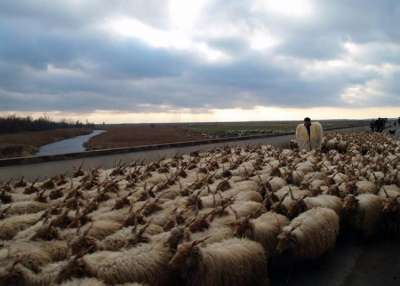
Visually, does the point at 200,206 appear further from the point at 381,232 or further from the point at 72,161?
the point at 72,161

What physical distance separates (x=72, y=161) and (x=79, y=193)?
5623 mm

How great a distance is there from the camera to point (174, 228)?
18.4 feet

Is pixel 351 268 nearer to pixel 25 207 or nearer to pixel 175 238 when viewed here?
pixel 175 238

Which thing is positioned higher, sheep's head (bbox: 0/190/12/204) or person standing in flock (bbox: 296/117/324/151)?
person standing in flock (bbox: 296/117/324/151)

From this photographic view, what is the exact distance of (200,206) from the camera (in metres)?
7.44

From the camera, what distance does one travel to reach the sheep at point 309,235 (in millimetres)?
5926

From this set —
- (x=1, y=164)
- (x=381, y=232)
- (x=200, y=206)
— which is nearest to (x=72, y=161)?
(x=1, y=164)

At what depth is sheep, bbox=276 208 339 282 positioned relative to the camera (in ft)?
19.4

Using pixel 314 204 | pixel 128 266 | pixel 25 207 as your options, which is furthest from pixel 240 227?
pixel 25 207

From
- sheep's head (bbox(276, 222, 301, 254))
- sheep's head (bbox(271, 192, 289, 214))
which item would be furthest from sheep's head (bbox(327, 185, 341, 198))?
sheep's head (bbox(276, 222, 301, 254))

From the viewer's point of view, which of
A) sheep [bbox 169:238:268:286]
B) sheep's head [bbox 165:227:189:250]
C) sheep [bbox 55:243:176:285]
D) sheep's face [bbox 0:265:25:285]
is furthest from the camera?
sheep's head [bbox 165:227:189:250]

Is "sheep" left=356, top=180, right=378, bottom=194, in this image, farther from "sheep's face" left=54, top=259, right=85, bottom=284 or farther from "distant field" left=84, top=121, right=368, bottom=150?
"distant field" left=84, top=121, right=368, bottom=150

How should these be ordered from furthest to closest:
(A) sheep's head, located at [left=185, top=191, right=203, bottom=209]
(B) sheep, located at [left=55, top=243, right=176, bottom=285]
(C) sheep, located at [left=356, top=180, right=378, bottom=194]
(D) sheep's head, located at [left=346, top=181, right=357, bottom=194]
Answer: (C) sheep, located at [left=356, top=180, right=378, bottom=194], (D) sheep's head, located at [left=346, top=181, right=357, bottom=194], (A) sheep's head, located at [left=185, top=191, right=203, bottom=209], (B) sheep, located at [left=55, top=243, right=176, bottom=285]

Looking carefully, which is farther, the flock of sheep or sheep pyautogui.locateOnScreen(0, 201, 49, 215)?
sheep pyautogui.locateOnScreen(0, 201, 49, 215)
